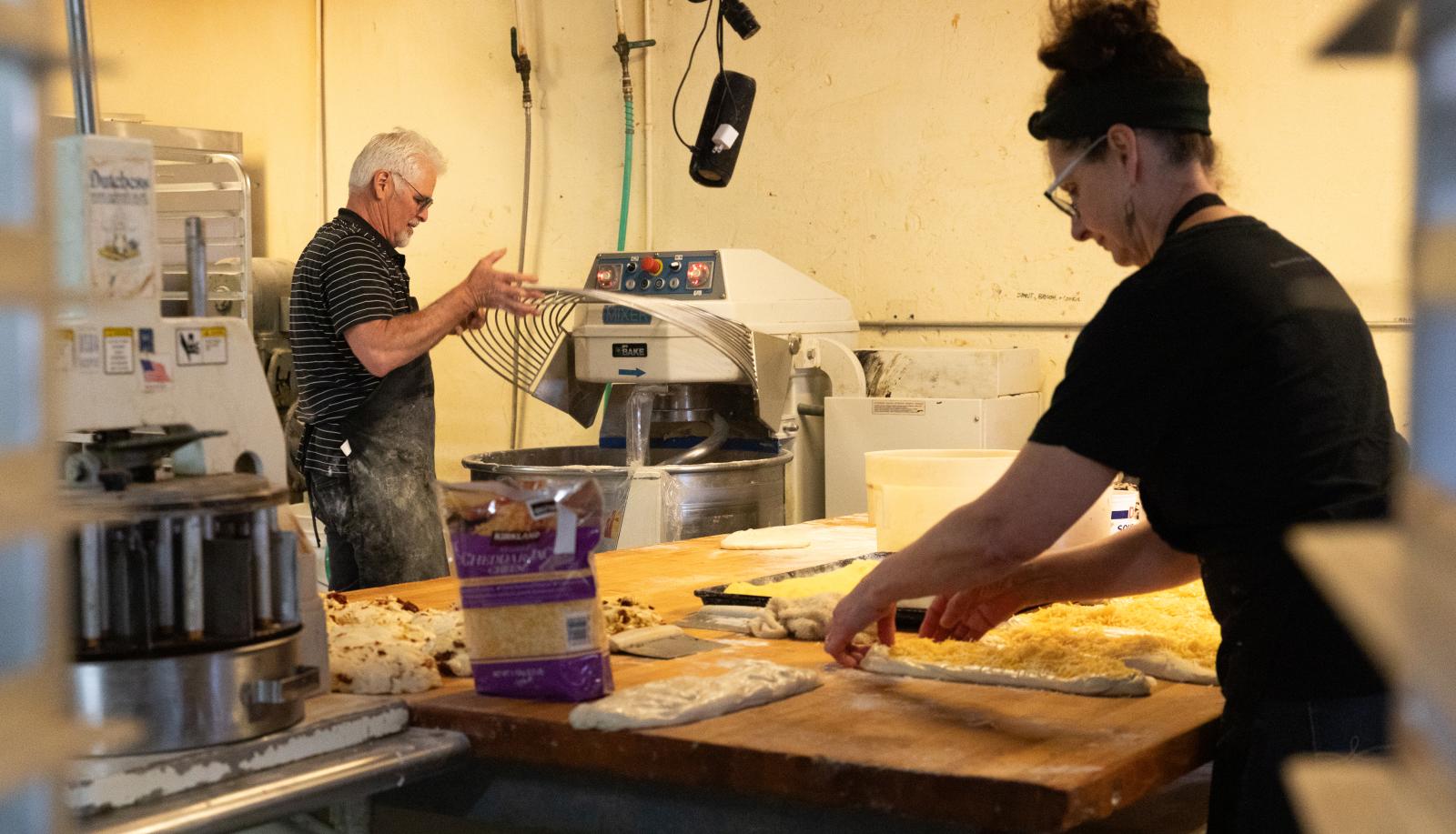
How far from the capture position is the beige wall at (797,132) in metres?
4.21

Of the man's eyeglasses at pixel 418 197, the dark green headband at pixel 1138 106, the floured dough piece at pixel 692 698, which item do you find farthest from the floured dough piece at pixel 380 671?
the man's eyeglasses at pixel 418 197

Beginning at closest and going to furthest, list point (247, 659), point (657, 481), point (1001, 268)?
point (247, 659), point (657, 481), point (1001, 268)

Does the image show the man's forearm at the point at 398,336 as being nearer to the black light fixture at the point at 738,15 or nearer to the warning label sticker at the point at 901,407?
the black light fixture at the point at 738,15

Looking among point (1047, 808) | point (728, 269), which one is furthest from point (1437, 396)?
point (728, 269)

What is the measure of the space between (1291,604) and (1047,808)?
0.43m

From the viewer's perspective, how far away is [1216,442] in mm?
1560

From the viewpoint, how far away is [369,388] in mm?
3514

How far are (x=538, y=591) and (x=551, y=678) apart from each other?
0.11 metres

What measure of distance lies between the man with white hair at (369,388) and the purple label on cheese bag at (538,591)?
191 cm

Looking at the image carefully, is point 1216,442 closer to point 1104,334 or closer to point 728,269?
point 1104,334

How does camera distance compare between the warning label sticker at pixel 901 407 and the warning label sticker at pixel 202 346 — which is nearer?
the warning label sticker at pixel 202 346

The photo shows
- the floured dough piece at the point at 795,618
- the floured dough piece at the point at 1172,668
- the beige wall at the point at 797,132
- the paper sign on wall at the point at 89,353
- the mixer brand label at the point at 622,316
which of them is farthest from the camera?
the beige wall at the point at 797,132

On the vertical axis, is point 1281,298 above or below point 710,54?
below

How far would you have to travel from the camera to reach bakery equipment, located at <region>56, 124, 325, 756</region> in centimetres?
129
